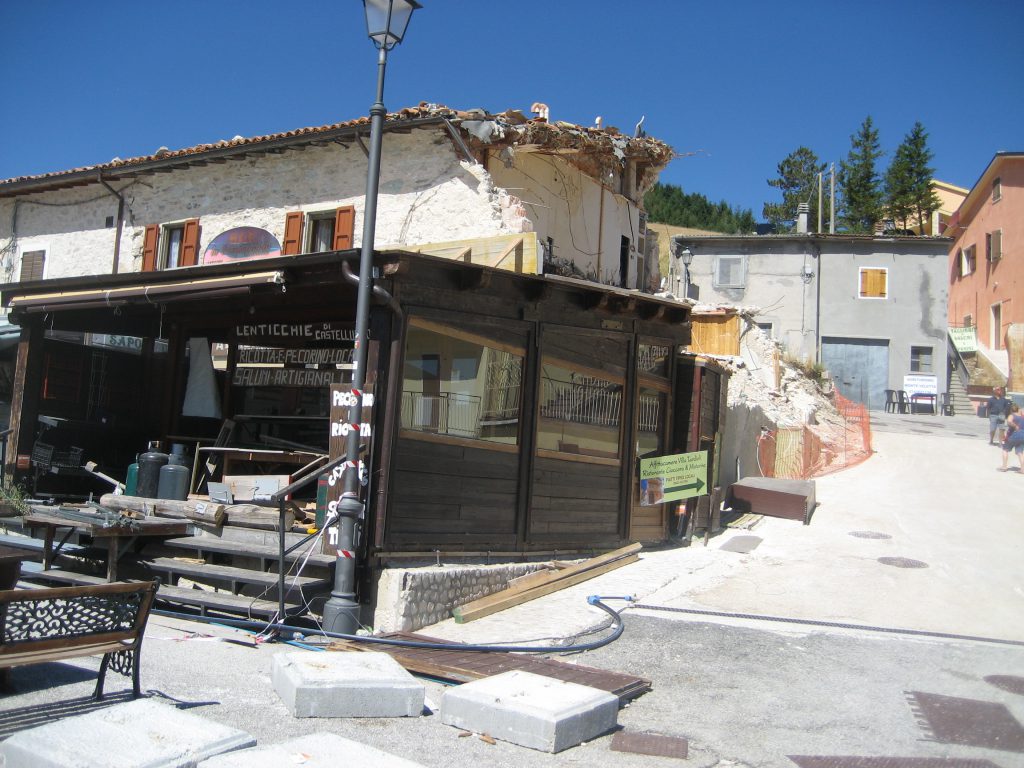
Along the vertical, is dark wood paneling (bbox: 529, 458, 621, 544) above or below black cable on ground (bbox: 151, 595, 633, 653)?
above

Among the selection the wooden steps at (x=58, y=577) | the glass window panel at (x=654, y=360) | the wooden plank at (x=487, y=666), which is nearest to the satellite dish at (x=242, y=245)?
the glass window panel at (x=654, y=360)

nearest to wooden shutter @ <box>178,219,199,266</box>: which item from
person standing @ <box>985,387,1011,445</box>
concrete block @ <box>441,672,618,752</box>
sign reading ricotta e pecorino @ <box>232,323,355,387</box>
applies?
sign reading ricotta e pecorino @ <box>232,323,355,387</box>

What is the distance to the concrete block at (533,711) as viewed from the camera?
5.22m

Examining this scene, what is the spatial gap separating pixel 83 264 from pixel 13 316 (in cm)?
776

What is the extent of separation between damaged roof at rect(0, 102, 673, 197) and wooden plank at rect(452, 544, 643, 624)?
736 centimetres

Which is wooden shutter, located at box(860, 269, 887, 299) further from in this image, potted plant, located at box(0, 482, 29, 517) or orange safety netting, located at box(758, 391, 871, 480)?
potted plant, located at box(0, 482, 29, 517)

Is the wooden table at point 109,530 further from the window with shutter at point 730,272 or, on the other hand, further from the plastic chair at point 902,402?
the plastic chair at point 902,402

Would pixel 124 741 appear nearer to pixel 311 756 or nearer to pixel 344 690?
pixel 311 756

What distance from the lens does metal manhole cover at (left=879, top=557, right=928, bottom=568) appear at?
11.0 meters

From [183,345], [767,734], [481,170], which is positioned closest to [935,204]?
[481,170]

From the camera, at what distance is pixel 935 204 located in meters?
51.1

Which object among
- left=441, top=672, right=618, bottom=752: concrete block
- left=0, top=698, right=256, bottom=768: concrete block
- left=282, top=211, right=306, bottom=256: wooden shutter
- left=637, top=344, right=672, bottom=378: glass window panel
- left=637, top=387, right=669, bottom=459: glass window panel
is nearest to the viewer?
left=0, top=698, right=256, bottom=768: concrete block

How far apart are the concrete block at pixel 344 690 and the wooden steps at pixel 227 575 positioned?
91.0 inches

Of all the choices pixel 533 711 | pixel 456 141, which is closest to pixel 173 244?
pixel 456 141
